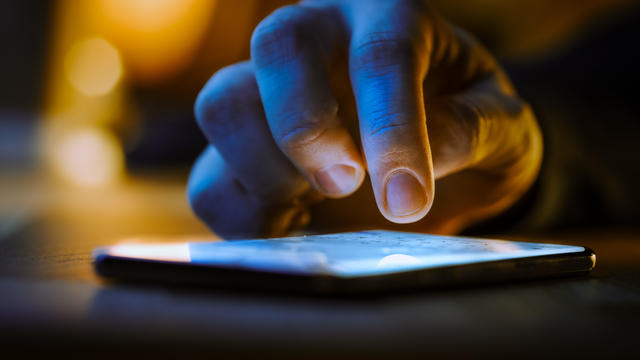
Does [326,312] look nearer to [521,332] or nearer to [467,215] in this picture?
[521,332]

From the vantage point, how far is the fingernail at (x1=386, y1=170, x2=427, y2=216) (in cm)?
44

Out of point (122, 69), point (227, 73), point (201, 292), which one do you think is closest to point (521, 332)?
point (201, 292)

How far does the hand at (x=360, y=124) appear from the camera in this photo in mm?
458

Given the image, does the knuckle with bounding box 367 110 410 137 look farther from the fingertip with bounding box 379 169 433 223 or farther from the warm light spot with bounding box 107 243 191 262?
the warm light spot with bounding box 107 243 191 262

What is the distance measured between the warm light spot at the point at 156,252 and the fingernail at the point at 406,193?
0.16m

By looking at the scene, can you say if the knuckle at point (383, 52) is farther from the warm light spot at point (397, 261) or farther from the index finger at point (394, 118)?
the warm light spot at point (397, 261)

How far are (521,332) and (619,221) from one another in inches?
29.6

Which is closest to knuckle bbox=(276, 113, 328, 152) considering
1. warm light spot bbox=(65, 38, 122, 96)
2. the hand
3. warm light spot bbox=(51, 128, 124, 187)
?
the hand

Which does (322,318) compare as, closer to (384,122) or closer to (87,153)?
(384,122)

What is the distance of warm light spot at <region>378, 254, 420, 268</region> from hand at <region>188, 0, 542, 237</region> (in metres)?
0.11

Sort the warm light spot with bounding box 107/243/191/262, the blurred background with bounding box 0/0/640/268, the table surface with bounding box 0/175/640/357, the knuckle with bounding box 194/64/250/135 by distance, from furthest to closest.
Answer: the blurred background with bounding box 0/0/640/268
the knuckle with bounding box 194/64/250/135
the warm light spot with bounding box 107/243/191/262
the table surface with bounding box 0/175/640/357

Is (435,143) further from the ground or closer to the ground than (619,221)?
further from the ground

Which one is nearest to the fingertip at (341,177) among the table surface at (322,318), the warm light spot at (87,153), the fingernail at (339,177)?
the fingernail at (339,177)

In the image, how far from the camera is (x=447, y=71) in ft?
2.16
